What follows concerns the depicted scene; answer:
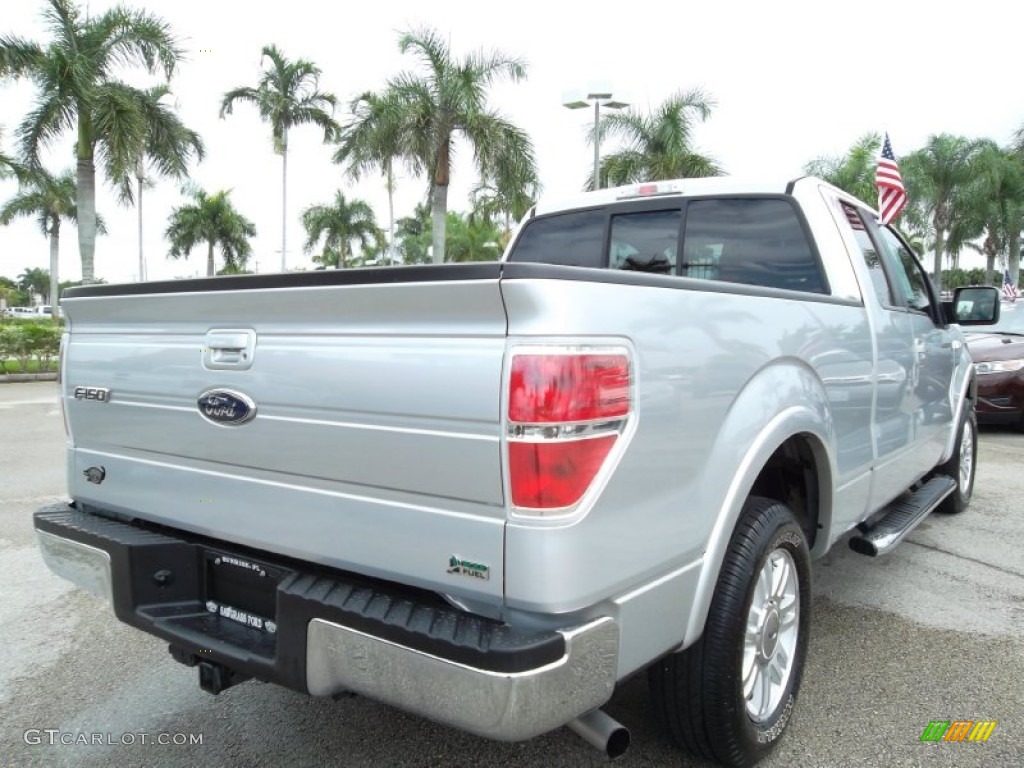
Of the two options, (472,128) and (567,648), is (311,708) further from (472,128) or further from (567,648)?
(472,128)

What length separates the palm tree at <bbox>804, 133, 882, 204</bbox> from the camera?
3178cm

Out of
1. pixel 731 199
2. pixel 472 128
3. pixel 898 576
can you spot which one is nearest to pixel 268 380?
pixel 731 199

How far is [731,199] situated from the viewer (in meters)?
3.58

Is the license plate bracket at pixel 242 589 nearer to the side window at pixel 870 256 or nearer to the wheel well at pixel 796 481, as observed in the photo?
the wheel well at pixel 796 481

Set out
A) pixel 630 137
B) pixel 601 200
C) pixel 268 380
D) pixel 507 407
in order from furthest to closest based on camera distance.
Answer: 1. pixel 630 137
2. pixel 601 200
3. pixel 268 380
4. pixel 507 407

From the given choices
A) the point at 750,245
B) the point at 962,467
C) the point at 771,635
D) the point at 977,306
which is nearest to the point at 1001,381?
the point at 962,467

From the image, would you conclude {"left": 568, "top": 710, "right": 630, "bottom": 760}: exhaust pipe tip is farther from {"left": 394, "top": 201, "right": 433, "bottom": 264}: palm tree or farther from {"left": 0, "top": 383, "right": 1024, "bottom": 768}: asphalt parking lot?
{"left": 394, "top": 201, "right": 433, "bottom": 264}: palm tree

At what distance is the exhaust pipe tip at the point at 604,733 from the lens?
6.35ft

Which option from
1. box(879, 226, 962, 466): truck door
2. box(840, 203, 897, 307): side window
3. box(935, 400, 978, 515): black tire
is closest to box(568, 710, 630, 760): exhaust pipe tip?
box(840, 203, 897, 307): side window

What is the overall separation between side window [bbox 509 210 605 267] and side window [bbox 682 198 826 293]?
0.51 m

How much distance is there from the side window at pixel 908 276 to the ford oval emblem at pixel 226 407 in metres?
3.20

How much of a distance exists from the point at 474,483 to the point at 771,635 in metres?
1.34

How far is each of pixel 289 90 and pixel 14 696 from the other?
29.7 meters

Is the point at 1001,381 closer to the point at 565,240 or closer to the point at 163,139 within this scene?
the point at 565,240
